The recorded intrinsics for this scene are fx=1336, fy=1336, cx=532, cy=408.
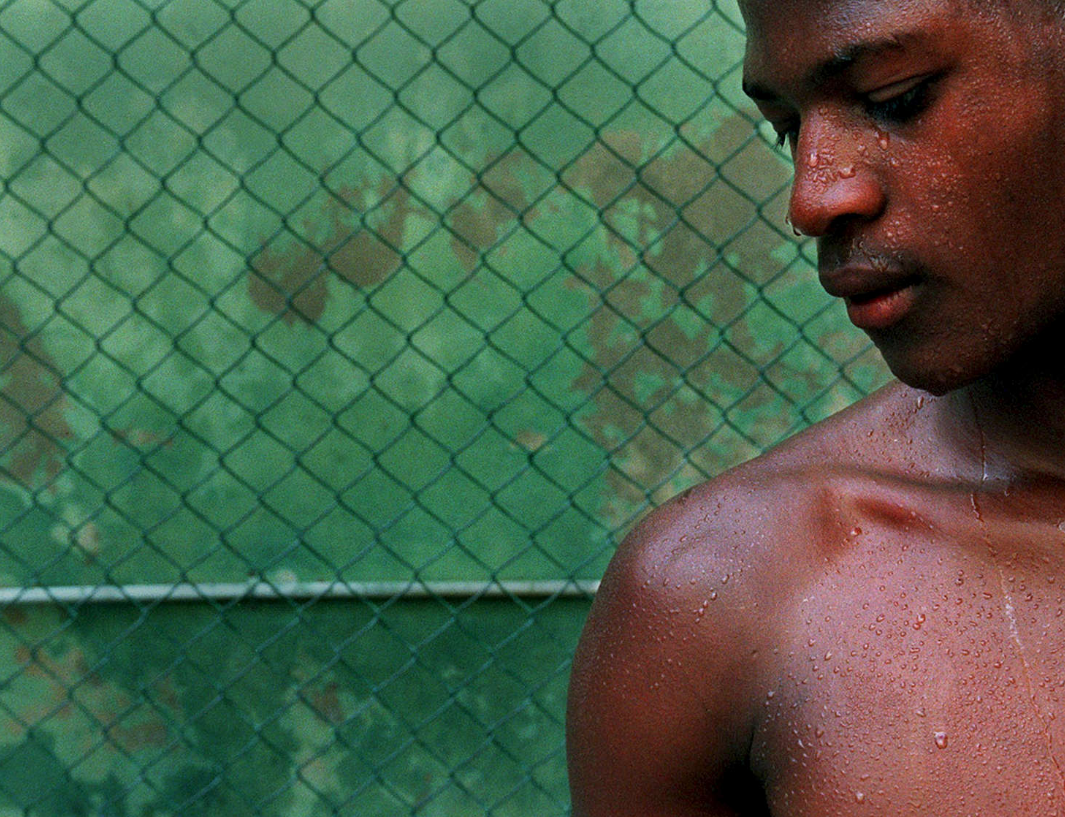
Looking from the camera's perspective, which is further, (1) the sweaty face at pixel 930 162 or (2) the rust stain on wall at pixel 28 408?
(2) the rust stain on wall at pixel 28 408

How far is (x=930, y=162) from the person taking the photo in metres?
0.96

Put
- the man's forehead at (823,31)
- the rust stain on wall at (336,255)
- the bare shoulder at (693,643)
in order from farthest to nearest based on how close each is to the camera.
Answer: the rust stain on wall at (336,255)
the bare shoulder at (693,643)
the man's forehead at (823,31)

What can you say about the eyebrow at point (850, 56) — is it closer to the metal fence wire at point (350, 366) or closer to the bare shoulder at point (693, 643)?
the bare shoulder at point (693, 643)

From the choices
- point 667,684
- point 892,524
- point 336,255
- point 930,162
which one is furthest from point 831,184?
point 336,255

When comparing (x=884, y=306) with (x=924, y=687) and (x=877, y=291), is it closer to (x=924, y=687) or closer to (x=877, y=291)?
(x=877, y=291)

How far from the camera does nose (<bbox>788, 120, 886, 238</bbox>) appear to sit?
3.18ft

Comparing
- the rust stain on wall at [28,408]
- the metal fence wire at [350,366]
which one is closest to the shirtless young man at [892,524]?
the metal fence wire at [350,366]

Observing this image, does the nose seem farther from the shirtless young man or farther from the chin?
the chin

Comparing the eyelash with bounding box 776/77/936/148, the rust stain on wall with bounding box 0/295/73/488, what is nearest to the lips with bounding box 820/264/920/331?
the eyelash with bounding box 776/77/936/148

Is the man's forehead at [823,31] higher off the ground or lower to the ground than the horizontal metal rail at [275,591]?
higher

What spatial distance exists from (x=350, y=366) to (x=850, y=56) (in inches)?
82.1

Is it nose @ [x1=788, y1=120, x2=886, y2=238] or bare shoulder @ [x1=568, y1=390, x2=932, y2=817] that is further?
bare shoulder @ [x1=568, y1=390, x2=932, y2=817]

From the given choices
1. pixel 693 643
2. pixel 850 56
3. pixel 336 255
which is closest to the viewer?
pixel 850 56

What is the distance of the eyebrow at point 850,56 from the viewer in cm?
94
